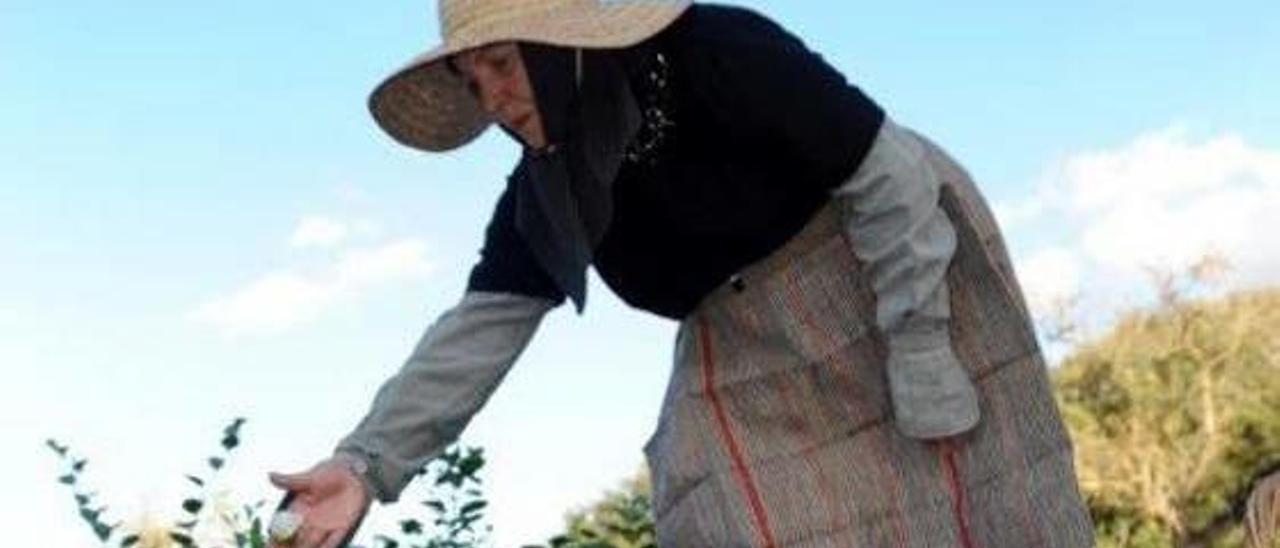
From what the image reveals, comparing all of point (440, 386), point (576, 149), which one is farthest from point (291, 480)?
point (576, 149)

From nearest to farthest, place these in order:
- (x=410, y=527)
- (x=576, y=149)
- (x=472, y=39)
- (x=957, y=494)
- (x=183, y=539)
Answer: (x=472, y=39) → (x=576, y=149) → (x=957, y=494) → (x=183, y=539) → (x=410, y=527)

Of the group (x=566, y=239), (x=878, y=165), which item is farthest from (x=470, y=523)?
(x=878, y=165)

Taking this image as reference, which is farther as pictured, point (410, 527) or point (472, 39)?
point (410, 527)

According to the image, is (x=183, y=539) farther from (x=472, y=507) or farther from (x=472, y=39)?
(x=472, y=39)

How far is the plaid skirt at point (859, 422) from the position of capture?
7.89 ft

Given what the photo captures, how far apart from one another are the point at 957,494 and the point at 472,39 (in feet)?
2.62

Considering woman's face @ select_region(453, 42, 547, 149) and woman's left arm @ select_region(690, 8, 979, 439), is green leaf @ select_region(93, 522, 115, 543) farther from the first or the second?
woman's left arm @ select_region(690, 8, 979, 439)

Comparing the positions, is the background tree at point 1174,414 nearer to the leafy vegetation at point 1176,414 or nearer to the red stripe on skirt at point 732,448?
the leafy vegetation at point 1176,414

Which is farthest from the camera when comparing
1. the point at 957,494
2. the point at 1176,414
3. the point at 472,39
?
the point at 1176,414

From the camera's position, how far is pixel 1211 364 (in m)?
21.5

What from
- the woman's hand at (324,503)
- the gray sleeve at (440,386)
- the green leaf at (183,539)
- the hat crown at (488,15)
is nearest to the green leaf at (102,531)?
the green leaf at (183,539)

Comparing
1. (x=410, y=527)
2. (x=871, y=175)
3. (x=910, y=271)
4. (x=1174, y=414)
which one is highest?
(x=871, y=175)

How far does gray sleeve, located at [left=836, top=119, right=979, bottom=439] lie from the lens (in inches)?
88.7

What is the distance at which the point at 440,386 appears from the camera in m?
2.47
